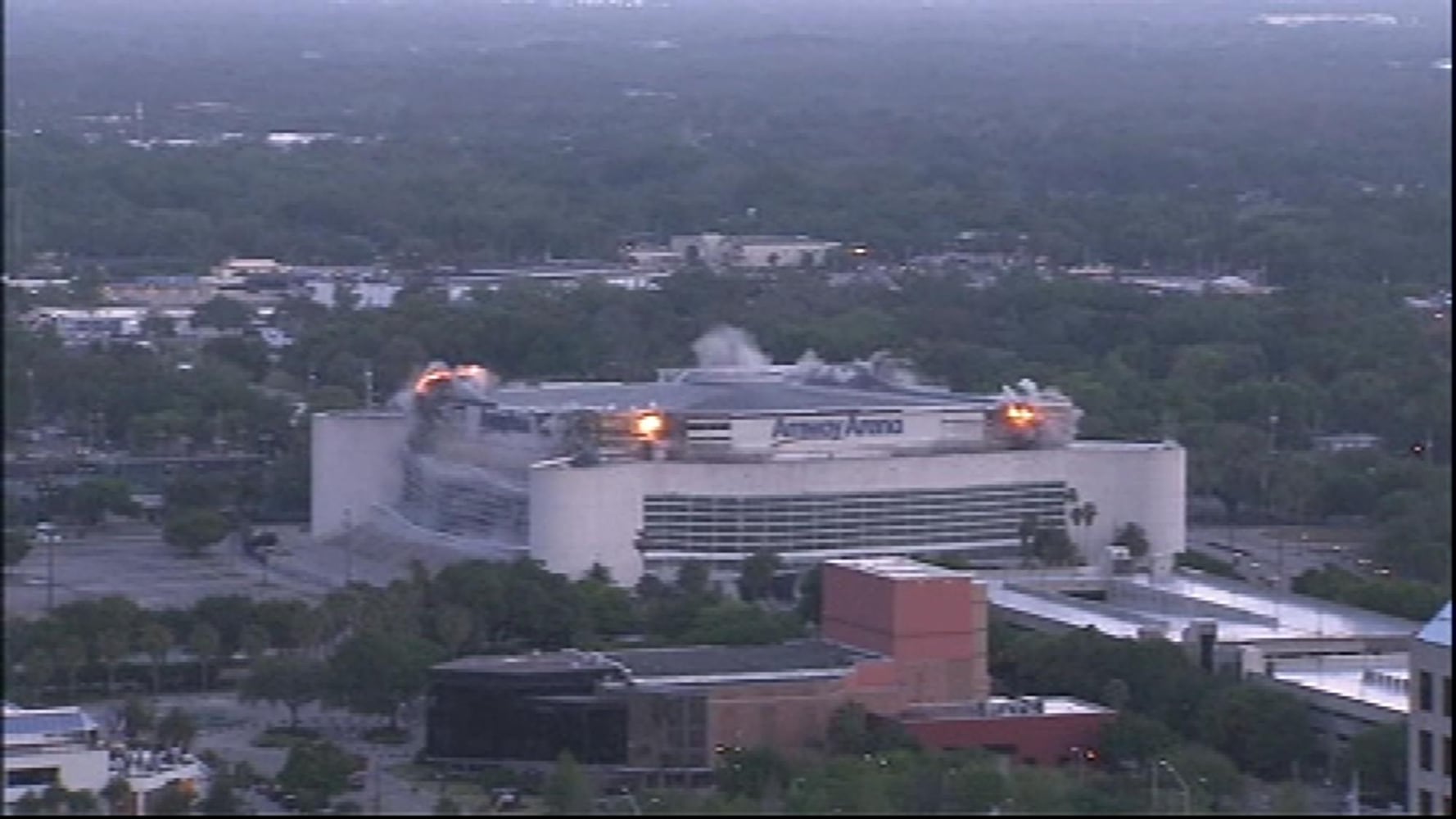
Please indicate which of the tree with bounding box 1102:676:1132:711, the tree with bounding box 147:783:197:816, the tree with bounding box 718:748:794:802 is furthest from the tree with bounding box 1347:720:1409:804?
the tree with bounding box 147:783:197:816

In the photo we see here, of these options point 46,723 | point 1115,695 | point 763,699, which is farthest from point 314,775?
point 1115,695

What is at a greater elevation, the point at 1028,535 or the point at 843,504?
the point at 843,504

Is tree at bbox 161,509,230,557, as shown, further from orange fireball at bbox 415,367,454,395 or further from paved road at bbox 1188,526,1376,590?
paved road at bbox 1188,526,1376,590

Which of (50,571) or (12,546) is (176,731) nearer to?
(50,571)

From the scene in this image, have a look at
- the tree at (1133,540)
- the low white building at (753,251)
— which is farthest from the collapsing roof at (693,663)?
the low white building at (753,251)

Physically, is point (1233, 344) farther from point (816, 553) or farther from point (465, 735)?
point (465, 735)

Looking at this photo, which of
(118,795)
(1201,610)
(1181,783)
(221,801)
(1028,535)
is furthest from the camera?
(1028,535)

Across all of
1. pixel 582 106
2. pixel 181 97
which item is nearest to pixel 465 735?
pixel 181 97
